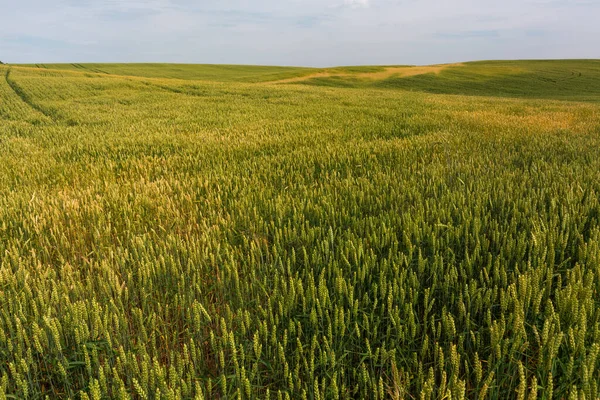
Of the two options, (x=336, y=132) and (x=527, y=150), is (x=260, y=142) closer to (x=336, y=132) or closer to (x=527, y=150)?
(x=336, y=132)

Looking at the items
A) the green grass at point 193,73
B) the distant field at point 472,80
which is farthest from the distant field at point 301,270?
the green grass at point 193,73

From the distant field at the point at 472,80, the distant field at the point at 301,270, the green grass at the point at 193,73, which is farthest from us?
the green grass at the point at 193,73

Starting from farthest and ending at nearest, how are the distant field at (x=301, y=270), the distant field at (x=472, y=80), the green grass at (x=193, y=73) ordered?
the green grass at (x=193, y=73)
the distant field at (x=472, y=80)
the distant field at (x=301, y=270)

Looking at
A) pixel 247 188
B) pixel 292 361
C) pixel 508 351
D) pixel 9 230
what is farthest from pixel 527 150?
pixel 9 230

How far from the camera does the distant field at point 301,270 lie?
1636mm

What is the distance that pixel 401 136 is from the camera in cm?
842

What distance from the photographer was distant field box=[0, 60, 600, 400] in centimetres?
164

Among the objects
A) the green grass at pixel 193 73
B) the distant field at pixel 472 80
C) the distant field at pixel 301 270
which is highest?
the green grass at pixel 193 73

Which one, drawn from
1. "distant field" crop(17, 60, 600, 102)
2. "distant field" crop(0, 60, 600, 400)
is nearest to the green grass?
"distant field" crop(17, 60, 600, 102)

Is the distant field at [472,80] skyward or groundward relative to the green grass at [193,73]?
groundward

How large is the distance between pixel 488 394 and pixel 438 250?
3.36 feet

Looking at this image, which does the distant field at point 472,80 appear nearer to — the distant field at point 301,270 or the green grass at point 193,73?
the green grass at point 193,73

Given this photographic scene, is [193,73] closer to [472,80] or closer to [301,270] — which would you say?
[472,80]

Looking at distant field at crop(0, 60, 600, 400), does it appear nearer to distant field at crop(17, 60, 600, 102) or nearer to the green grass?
distant field at crop(17, 60, 600, 102)
